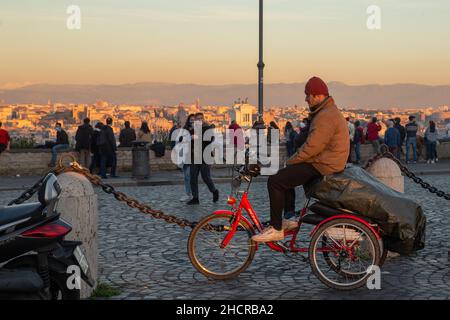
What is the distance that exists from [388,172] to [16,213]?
521 cm

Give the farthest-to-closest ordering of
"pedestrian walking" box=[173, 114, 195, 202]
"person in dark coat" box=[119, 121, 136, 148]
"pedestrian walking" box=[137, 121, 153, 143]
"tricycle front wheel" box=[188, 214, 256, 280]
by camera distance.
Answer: "pedestrian walking" box=[137, 121, 153, 143] < "person in dark coat" box=[119, 121, 136, 148] < "pedestrian walking" box=[173, 114, 195, 202] < "tricycle front wheel" box=[188, 214, 256, 280]

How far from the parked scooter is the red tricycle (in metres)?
2.39

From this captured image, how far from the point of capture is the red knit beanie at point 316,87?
7.32 metres

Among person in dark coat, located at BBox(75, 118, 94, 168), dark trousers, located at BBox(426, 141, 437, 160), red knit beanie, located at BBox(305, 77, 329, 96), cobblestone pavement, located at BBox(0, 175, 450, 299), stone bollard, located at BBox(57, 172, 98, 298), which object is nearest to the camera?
stone bollard, located at BBox(57, 172, 98, 298)

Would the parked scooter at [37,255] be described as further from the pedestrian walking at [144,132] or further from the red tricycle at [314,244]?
the pedestrian walking at [144,132]

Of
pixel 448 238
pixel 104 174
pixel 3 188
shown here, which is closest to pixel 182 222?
pixel 448 238

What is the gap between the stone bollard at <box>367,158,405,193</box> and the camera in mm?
9195

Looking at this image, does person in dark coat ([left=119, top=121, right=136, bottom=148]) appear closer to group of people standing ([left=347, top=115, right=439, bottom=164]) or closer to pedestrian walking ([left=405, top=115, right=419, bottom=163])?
group of people standing ([left=347, top=115, right=439, bottom=164])

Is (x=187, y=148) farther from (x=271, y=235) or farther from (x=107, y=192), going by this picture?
(x=271, y=235)

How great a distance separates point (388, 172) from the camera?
363 inches

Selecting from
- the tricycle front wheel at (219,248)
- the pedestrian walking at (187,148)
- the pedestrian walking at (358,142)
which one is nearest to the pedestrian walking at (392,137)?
the pedestrian walking at (358,142)

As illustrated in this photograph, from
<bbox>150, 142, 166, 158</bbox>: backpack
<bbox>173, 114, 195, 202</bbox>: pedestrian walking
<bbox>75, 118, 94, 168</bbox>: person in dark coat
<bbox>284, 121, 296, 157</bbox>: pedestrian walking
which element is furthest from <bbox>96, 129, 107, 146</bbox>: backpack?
<bbox>284, 121, 296, 157</bbox>: pedestrian walking

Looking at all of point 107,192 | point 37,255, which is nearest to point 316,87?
point 107,192
